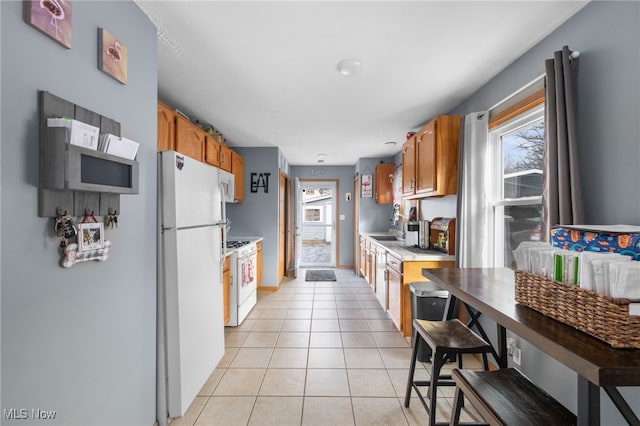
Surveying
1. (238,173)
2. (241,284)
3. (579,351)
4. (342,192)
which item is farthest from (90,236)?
(342,192)

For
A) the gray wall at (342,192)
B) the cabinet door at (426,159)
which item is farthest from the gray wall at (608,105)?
the gray wall at (342,192)

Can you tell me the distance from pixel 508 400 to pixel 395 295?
1869 millimetres

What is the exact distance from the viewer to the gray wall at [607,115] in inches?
48.3

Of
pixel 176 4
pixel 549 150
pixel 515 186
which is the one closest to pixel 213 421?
pixel 176 4

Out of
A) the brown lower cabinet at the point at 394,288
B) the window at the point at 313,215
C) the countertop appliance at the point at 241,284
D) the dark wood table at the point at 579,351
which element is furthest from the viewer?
the window at the point at 313,215

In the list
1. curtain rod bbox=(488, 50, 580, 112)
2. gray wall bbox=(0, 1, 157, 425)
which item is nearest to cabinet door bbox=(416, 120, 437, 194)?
curtain rod bbox=(488, 50, 580, 112)

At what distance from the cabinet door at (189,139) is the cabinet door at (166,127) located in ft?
0.16

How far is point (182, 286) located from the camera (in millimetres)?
1719

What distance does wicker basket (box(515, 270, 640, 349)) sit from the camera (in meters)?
0.76

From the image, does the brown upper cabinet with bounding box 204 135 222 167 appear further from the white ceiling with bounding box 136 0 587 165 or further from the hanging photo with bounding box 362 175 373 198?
the hanging photo with bounding box 362 175 373 198

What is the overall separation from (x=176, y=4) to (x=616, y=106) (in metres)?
2.25

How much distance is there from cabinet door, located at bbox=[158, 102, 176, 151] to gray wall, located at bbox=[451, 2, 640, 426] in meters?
2.81

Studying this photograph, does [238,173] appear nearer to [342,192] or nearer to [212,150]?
[212,150]

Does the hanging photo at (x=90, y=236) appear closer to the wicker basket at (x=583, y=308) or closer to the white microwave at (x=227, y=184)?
the wicker basket at (x=583, y=308)
